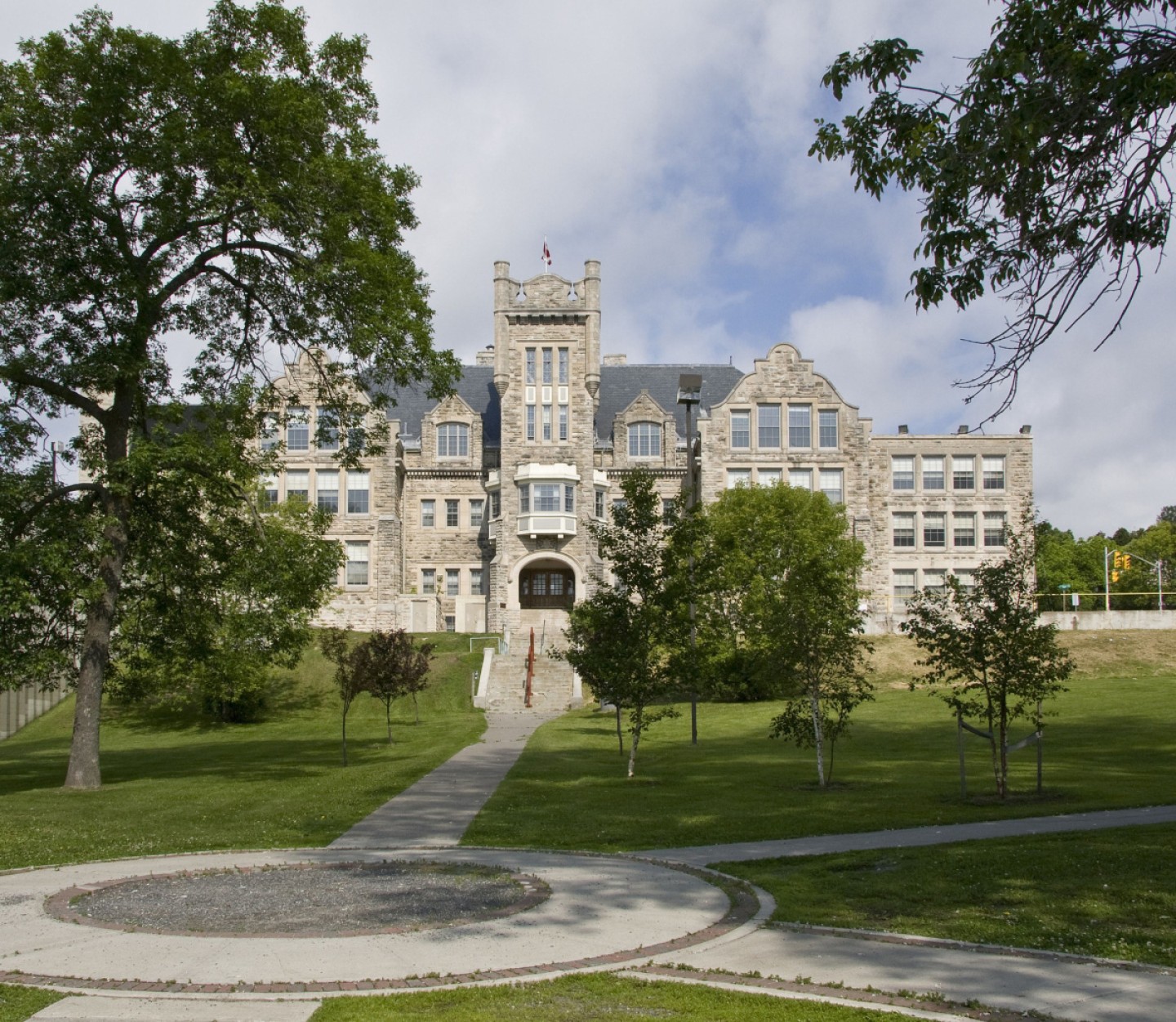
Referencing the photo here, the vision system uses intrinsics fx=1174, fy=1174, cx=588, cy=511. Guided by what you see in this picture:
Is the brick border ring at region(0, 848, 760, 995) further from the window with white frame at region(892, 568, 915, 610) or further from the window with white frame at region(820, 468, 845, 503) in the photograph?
the window with white frame at region(892, 568, 915, 610)

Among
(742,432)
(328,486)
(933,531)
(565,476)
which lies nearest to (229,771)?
(565,476)

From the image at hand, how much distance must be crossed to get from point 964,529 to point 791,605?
44.9 meters

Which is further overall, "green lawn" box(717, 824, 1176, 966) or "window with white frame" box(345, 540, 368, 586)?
"window with white frame" box(345, 540, 368, 586)

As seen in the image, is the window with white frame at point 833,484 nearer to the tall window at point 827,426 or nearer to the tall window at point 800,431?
the tall window at point 827,426

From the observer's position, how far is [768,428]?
205ft

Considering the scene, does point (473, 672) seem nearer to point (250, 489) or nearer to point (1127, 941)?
point (250, 489)

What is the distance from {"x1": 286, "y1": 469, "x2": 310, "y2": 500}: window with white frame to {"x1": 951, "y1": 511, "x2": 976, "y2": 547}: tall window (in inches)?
1375

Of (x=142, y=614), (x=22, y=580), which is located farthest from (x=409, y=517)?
(x=22, y=580)

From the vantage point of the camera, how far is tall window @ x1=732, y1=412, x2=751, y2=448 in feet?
205

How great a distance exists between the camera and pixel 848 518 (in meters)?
61.6

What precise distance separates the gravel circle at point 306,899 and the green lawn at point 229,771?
275cm

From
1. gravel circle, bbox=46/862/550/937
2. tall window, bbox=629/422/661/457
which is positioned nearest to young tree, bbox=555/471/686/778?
gravel circle, bbox=46/862/550/937

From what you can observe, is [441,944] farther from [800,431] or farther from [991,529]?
[991,529]

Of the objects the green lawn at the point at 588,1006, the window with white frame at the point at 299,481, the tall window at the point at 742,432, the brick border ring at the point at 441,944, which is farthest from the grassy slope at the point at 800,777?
the window with white frame at the point at 299,481
